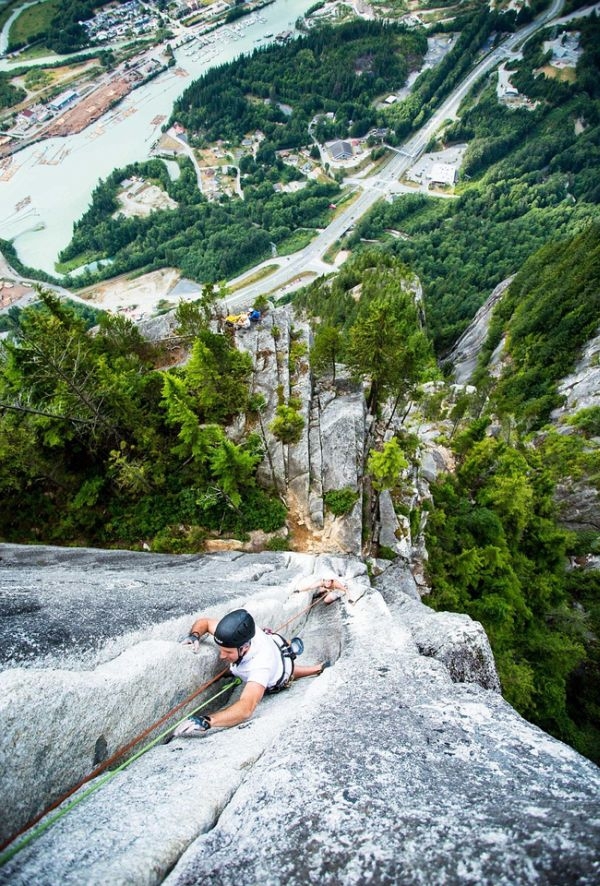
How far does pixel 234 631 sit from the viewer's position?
761 cm

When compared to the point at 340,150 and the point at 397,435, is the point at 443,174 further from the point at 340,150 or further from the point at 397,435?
the point at 397,435

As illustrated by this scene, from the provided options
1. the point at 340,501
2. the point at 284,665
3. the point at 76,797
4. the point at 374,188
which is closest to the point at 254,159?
the point at 374,188

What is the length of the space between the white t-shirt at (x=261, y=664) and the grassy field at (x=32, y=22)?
212 m

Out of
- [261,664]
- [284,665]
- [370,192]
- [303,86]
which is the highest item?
[303,86]

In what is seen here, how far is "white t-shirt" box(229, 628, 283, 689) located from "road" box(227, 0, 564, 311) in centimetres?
7086

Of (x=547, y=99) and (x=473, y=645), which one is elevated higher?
(x=473, y=645)

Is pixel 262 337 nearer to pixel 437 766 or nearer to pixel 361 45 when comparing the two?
pixel 437 766

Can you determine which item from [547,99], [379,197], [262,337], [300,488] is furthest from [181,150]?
[300,488]

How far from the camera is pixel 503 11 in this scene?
17475cm

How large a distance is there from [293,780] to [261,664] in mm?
2775

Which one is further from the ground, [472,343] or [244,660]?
[244,660]

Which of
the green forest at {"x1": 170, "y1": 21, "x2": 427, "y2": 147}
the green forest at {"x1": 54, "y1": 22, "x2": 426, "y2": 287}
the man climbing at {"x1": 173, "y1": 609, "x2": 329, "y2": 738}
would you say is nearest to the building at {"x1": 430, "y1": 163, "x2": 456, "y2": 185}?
the green forest at {"x1": 54, "y1": 22, "x2": 426, "y2": 287}

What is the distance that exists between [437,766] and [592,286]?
60.5m

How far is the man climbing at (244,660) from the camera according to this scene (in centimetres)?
733
